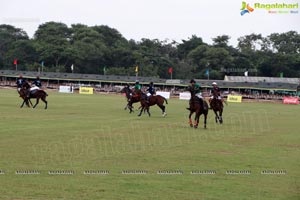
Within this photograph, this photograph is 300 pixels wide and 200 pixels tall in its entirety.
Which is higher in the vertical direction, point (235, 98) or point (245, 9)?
point (245, 9)

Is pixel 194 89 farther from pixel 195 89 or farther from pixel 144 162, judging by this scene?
pixel 144 162

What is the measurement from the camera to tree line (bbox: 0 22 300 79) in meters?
98.6

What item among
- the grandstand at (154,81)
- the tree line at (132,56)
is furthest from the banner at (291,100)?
the tree line at (132,56)

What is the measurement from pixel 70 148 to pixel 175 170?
3.94m

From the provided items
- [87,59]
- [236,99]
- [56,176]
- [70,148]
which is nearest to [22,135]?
[70,148]

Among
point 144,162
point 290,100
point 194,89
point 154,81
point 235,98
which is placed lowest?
point 290,100

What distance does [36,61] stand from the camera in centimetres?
10219

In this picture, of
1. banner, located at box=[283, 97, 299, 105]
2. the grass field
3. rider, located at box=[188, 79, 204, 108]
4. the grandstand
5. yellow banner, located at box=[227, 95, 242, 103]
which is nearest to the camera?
the grass field

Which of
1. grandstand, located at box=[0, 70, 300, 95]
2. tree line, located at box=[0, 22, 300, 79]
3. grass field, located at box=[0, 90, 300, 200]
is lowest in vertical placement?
grass field, located at box=[0, 90, 300, 200]

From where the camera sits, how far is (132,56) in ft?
333

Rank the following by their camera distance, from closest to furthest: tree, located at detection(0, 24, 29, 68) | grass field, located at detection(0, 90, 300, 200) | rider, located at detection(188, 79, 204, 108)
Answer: grass field, located at detection(0, 90, 300, 200) < rider, located at detection(188, 79, 204, 108) < tree, located at detection(0, 24, 29, 68)

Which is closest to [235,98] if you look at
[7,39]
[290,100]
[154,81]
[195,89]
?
[290,100]

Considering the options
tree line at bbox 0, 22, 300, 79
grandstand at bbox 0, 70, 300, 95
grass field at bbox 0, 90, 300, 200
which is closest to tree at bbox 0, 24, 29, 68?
tree line at bbox 0, 22, 300, 79

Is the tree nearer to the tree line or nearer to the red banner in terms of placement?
the tree line
